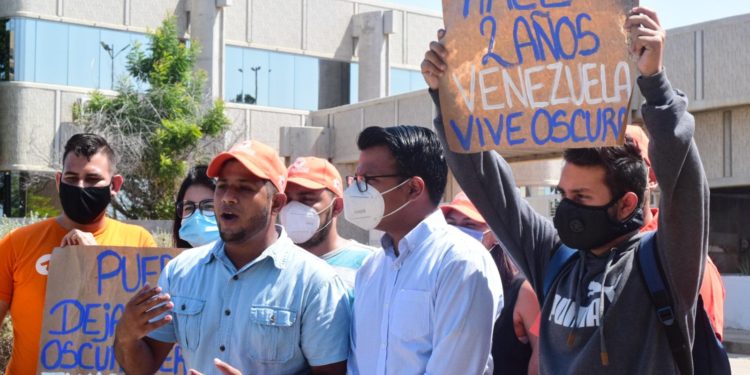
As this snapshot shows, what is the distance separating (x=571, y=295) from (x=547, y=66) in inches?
31.8

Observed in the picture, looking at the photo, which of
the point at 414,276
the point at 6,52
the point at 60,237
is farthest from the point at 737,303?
the point at 6,52

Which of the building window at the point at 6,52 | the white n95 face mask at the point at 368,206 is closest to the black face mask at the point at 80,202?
the white n95 face mask at the point at 368,206

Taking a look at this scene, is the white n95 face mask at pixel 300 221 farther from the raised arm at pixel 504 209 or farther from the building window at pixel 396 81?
the building window at pixel 396 81

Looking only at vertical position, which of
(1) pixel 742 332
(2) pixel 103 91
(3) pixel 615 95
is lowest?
(1) pixel 742 332

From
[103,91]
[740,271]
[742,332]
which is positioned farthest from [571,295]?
[103,91]

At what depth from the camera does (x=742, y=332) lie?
19.7 m

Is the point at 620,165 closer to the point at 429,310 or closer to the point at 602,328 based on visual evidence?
the point at 602,328

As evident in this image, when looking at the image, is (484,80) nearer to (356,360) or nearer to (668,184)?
(668,184)

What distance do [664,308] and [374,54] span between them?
3849 centimetres

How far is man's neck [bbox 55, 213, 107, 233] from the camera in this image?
5.55 metres

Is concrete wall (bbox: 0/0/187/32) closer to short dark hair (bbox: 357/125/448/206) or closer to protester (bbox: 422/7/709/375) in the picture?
short dark hair (bbox: 357/125/448/206)

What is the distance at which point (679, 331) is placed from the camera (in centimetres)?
340

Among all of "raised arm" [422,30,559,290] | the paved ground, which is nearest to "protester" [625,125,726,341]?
"raised arm" [422,30,559,290]

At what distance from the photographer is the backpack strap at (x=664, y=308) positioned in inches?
133
